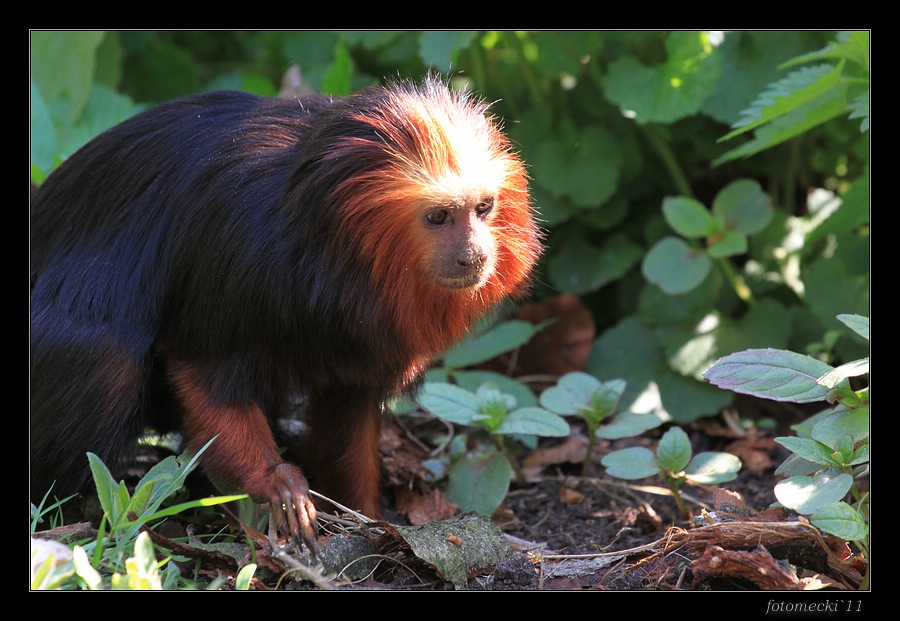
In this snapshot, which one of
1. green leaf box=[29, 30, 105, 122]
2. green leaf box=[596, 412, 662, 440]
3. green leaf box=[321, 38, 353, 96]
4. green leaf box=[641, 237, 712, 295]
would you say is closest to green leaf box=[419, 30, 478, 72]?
green leaf box=[321, 38, 353, 96]

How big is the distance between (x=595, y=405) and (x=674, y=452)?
0.58 meters

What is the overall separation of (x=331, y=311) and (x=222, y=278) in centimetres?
43

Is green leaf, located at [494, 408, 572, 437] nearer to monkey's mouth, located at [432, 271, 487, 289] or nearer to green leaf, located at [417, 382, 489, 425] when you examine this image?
green leaf, located at [417, 382, 489, 425]

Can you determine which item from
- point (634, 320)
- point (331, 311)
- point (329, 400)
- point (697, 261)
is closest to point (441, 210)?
point (331, 311)

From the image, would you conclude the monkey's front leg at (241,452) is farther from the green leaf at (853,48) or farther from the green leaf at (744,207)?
the green leaf at (744,207)

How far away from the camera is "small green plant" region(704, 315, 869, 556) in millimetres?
3213

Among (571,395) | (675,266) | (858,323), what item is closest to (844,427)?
(858,323)

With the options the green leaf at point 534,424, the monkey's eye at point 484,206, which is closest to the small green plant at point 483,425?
the green leaf at point 534,424

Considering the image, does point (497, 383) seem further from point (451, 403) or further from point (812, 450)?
point (812, 450)

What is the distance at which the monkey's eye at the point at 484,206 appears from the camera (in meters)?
3.54

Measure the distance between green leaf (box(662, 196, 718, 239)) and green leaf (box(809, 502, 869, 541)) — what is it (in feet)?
7.29

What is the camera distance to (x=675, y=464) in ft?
12.9

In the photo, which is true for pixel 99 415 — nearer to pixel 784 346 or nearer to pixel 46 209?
pixel 46 209

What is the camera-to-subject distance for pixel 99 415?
3.69m
